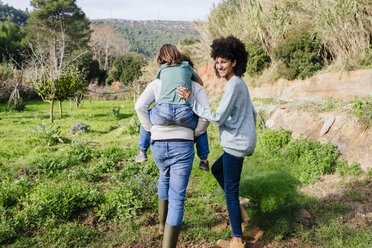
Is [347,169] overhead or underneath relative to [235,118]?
underneath

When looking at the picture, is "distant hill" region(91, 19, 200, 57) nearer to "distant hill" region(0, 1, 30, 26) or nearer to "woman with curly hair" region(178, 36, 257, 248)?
"distant hill" region(0, 1, 30, 26)

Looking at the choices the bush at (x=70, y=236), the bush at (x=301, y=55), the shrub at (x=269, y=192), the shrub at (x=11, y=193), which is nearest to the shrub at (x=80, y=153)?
the shrub at (x=11, y=193)

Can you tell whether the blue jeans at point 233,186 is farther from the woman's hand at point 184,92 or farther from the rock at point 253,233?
the woman's hand at point 184,92

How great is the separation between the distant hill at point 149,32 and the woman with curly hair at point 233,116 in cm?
7618

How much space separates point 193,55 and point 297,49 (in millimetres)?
11254

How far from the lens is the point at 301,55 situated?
7.58 m

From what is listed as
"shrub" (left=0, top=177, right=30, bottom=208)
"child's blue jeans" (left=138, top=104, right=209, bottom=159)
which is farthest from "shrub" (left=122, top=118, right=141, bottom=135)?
"child's blue jeans" (left=138, top=104, right=209, bottom=159)

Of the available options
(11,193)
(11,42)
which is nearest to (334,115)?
(11,193)

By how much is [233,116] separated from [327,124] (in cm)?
373

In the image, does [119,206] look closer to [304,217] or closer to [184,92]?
[184,92]

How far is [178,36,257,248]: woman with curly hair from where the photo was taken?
88.5 inches

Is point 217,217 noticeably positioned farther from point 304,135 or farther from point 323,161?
point 304,135

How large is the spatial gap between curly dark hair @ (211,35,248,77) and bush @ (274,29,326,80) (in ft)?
19.0

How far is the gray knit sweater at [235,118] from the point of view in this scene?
2.24 meters
